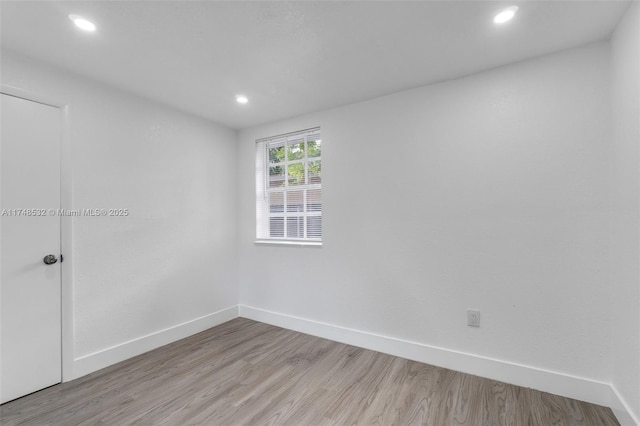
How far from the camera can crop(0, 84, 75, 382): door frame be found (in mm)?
2258

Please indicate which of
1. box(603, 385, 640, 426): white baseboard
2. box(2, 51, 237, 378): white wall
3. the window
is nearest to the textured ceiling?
box(2, 51, 237, 378): white wall

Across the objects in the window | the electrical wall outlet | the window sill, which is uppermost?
the window

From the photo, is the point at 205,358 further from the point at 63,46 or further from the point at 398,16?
the point at 398,16

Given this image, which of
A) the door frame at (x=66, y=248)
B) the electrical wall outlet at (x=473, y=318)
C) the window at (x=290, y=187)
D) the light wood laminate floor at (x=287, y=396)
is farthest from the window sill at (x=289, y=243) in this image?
the door frame at (x=66, y=248)

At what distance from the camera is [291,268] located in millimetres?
3363

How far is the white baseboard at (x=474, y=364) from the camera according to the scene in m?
1.93

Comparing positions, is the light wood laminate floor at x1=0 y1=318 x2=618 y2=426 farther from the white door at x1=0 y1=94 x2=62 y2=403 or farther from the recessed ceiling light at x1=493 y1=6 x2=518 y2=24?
the recessed ceiling light at x1=493 y1=6 x2=518 y2=24

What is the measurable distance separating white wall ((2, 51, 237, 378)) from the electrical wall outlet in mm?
2794

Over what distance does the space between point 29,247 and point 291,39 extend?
8.07 ft

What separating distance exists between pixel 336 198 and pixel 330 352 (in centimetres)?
156

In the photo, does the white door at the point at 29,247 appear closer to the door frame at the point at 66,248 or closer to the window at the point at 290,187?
the door frame at the point at 66,248

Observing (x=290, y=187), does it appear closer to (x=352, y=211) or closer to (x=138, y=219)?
(x=352, y=211)

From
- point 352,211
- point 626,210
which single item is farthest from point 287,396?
point 626,210

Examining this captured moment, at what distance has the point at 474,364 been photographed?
7.59ft
